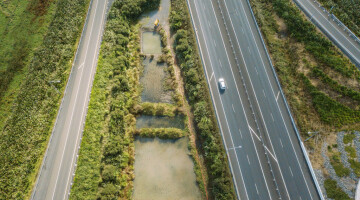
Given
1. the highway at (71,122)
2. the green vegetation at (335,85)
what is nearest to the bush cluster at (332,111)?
the green vegetation at (335,85)

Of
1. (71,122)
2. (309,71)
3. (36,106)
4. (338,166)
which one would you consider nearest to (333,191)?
(338,166)

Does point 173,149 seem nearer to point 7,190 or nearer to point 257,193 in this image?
point 257,193

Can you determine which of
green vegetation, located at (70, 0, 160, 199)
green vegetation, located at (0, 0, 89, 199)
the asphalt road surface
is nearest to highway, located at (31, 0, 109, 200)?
green vegetation, located at (0, 0, 89, 199)

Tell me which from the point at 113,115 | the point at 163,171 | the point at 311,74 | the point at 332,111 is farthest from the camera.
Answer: the point at 311,74

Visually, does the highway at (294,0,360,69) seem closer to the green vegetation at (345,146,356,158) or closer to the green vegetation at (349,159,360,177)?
the green vegetation at (345,146,356,158)

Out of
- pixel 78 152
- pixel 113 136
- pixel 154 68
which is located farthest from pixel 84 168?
pixel 154 68

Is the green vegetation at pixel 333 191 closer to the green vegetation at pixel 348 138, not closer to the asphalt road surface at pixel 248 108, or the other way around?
the asphalt road surface at pixel 248 108

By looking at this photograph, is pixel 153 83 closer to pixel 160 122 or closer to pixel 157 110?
pixel 157 110
